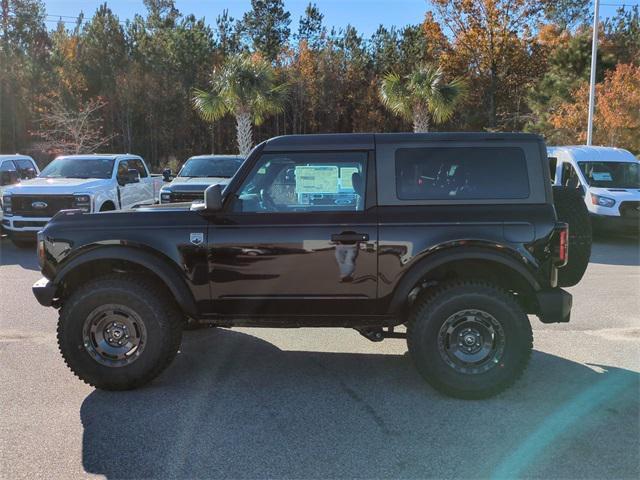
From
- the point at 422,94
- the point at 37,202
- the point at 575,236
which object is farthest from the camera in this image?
the point at 422,94

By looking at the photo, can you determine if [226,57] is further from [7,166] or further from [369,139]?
[369,139]

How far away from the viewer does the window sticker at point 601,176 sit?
1243 cm

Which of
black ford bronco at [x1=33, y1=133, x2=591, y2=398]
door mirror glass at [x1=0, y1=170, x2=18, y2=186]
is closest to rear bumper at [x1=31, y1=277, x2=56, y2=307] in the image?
black ford bronco at [x1=33, y1=133, x2=591, y2=398]

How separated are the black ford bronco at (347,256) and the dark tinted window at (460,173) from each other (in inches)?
0.4

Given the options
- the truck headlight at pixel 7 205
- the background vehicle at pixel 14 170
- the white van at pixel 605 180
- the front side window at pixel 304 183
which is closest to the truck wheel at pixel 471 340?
the front side window at pixel 304 183

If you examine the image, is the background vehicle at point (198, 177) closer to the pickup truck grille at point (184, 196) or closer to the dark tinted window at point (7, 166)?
the pickup truck grille at point (184, 196)

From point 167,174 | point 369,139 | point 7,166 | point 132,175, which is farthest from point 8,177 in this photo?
point 369,139

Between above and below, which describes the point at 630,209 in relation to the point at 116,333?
above

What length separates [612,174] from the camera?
12562 millimetres

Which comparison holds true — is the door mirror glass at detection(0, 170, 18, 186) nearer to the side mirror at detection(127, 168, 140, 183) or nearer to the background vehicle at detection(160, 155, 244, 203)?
the side mirror at detection(127, 168, 140, 183)

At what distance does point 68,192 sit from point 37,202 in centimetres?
69

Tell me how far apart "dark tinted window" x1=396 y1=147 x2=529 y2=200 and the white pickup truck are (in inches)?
251

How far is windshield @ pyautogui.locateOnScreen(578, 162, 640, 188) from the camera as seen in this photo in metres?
12.4

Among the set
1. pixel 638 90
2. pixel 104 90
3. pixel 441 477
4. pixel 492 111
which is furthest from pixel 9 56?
pixel 441 477
